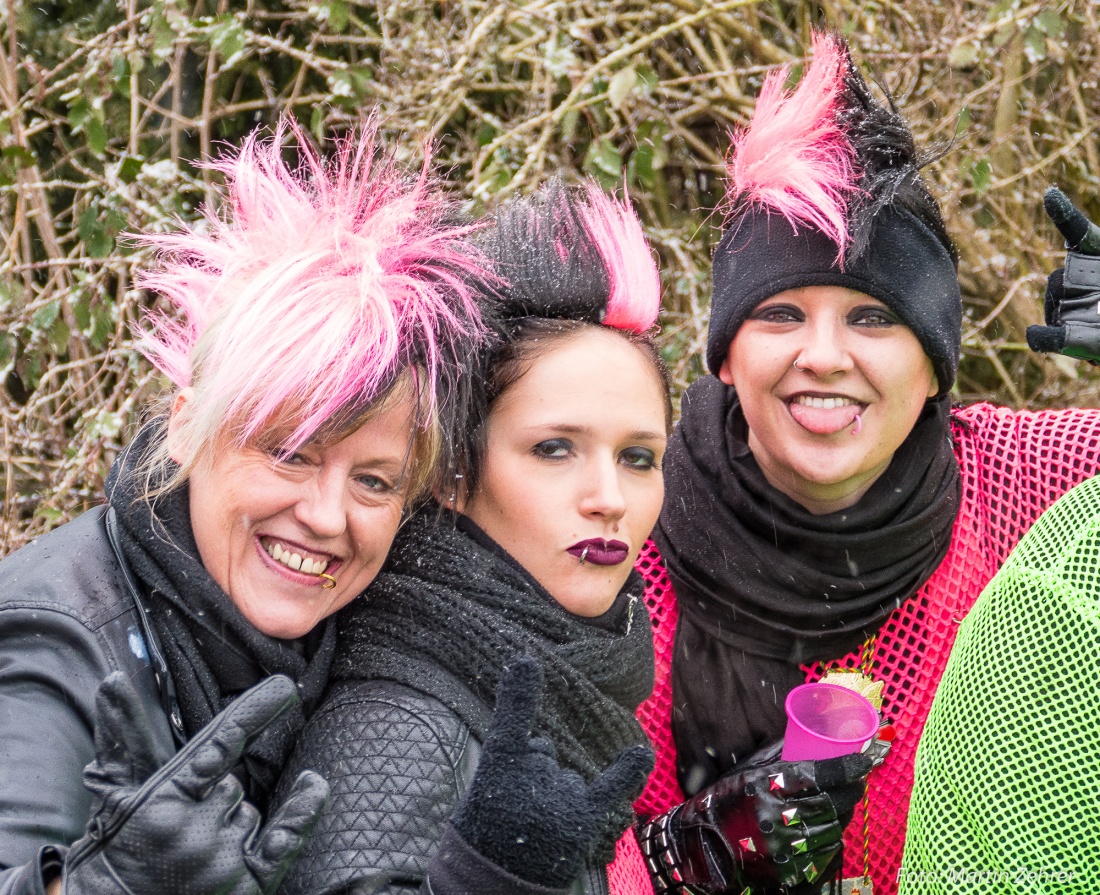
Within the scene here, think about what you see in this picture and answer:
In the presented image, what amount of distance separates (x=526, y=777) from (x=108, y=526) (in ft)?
2.54

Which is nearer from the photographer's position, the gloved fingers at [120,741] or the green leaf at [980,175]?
the gloved fingers at [120,741]

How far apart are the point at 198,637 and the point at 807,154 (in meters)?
1.52

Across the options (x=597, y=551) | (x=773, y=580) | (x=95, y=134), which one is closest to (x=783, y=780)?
(x=773, y=580)

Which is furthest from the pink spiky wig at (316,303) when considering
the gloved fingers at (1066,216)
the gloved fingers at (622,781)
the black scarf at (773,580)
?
the gloved fingers at (1066,216)

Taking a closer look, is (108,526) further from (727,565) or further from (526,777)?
(727,565)

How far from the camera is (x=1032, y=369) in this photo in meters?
4.45

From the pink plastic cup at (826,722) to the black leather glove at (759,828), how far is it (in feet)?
0.12

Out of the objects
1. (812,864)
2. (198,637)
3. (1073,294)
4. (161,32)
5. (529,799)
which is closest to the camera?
(529,799)

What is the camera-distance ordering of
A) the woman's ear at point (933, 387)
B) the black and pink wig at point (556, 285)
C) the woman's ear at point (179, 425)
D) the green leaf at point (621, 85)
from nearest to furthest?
the woman's ear at point (179, 425), the black and pink wig at point (556, 285), the woman's ear at point (933, 387), the green leaf at point (621, 85)

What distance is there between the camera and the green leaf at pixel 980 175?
3.68m

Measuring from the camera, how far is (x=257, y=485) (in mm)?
1757

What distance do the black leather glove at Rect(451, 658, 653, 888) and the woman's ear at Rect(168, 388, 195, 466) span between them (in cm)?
67

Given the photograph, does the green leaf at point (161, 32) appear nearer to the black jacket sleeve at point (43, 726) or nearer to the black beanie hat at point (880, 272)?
the black beanie hat at point (880, 272)

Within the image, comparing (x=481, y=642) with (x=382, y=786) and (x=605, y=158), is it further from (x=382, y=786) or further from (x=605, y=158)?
(x=605, y=158)
